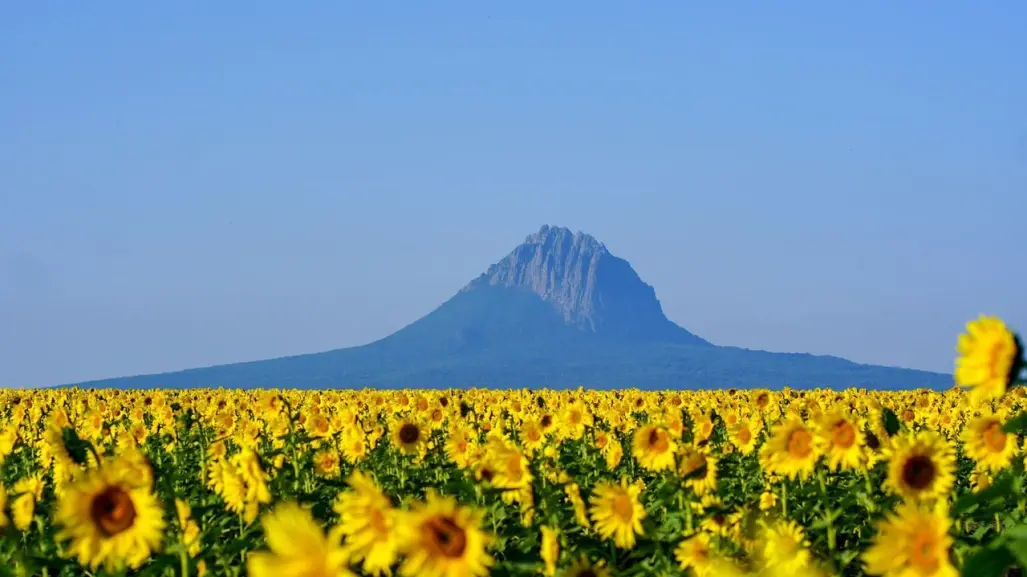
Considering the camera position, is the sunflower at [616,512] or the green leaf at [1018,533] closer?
the green leaf at [1018,533]

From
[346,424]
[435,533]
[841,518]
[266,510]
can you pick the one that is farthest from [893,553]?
[346,424]

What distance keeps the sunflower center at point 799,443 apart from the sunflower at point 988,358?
4.70 metres

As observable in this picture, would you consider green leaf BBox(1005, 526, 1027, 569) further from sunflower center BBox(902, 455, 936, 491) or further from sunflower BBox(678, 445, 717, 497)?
sunflower BBox(678, 445, 717, 497)

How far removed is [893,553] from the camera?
183 inches

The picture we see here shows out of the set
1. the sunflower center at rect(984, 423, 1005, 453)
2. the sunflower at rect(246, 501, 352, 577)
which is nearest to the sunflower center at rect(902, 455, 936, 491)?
the sunflower center at rect(984, 423, 1005, 453)

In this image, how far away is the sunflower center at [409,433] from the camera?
13891mm

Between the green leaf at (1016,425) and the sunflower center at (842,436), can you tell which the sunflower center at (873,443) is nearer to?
the sunflower center at (842,436)

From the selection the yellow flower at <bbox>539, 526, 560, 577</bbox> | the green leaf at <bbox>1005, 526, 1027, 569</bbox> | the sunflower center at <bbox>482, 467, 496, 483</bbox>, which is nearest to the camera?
the green leaf at <bbox>1005, 526, 1027, 569</bbox>

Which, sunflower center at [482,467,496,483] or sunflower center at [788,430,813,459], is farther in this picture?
sunflower center at [788,430,813,459]

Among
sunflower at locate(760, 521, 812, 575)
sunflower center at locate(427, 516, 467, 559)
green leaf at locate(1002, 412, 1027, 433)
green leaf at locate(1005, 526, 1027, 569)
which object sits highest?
green leaf at locate(1002, 412, 1027, 433)

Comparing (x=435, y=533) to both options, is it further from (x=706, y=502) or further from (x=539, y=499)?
(x=706, y=502)

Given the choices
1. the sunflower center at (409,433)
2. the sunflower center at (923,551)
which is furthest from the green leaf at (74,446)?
the sunflower center at (409,433)

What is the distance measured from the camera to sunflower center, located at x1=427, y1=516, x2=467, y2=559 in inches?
172

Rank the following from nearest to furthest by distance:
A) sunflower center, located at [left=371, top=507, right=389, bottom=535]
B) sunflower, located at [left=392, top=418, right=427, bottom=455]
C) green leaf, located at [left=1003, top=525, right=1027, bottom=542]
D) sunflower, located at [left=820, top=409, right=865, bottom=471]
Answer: green leaf, located at [left=1003, top=525, right=1027, bottom=542]
sunflower center, located at [left=371, top=507, right=389, bottom=535]
sunflower, located at [left=820, top=409, right=865, bottom=471]
sunflower, located at [left=392, top=418, right=427, bottom=455]
